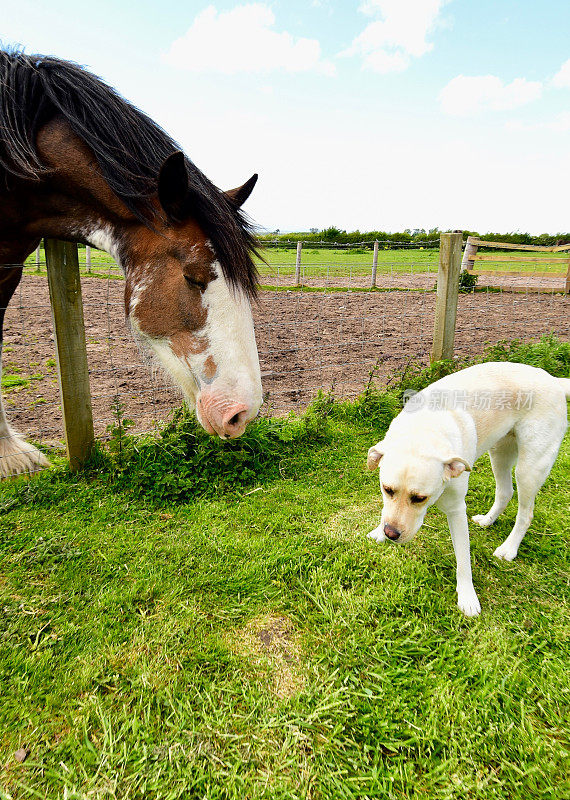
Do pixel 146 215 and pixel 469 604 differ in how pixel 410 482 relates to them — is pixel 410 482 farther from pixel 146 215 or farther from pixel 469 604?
pixel 146 215

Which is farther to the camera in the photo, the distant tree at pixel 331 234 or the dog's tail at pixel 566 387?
the distant tree at pixel 331 234

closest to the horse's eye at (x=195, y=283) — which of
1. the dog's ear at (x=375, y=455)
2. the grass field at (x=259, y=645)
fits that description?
the dog's ear at (x=375, y=455)

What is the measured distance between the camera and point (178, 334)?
7.30 ft

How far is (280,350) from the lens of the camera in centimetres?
643

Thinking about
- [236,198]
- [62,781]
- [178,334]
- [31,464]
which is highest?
[236,198]

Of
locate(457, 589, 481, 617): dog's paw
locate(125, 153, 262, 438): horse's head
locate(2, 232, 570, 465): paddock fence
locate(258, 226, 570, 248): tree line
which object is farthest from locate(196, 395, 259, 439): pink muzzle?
locate(258, 226, 570, 248): tree line

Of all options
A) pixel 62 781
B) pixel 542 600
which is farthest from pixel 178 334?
pixel 542 600

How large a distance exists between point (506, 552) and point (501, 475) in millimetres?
500

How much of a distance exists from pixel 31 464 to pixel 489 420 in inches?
123

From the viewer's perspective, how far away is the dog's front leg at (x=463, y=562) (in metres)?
2.31

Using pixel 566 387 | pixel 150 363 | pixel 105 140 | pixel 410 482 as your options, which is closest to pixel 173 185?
pixel 105 140

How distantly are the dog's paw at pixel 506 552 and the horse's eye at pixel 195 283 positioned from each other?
2.30 meters

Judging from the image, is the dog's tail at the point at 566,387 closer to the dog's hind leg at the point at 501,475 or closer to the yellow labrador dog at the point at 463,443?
the yellow labrador dog at the point at 463,443

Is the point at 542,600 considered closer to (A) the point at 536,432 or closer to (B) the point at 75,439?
(A) the point at 536,432
